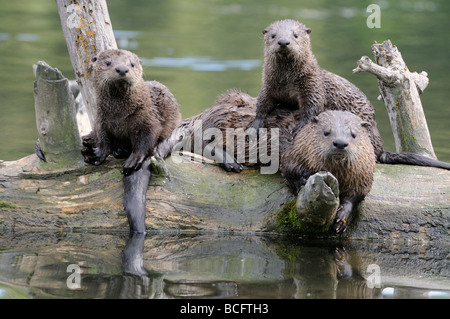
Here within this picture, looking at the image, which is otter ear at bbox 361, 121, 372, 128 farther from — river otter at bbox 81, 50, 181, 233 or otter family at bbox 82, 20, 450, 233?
river otter at bbox 81, 50, 181, 233

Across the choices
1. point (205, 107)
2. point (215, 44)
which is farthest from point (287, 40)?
point (215, 44)

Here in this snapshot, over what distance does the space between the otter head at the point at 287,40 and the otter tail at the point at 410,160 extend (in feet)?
3.54

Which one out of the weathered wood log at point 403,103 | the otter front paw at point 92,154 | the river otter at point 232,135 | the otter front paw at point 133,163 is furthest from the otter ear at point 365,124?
the otter front paw at point 92,154

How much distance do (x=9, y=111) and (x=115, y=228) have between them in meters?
5.46

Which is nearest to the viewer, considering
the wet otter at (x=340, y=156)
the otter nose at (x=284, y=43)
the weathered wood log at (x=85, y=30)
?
the wet otter at (x=340, y=156)

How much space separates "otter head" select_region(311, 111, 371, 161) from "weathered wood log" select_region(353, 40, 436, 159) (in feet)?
4.26

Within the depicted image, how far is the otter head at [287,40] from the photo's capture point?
5.36 m

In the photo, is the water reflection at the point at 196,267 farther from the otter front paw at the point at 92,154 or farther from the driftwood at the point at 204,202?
the otter front paw at the point at 92,154

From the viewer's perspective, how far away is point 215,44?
14.4 meters

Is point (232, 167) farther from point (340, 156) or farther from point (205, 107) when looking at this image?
point (205, 107)

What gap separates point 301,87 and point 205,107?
14.9 ft

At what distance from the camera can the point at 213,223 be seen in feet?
17.4
